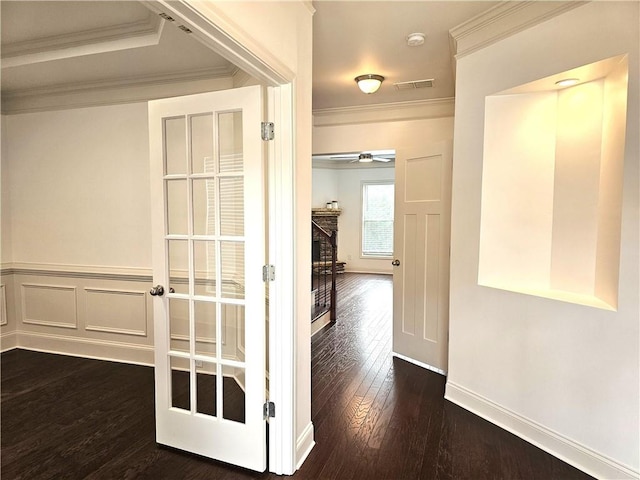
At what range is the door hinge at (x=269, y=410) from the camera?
2162 mm

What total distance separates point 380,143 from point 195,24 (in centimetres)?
345

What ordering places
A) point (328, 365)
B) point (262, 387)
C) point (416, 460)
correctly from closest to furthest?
point (262, 387) → point (416, 460) → point (328, 365)

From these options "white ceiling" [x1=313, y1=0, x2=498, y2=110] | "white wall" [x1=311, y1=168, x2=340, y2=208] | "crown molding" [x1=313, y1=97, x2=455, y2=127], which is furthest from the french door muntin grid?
"white wall" [x1=311, y1=168, x2=340, y2=208]

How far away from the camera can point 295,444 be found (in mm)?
2188

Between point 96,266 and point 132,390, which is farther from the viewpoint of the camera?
point 96,266

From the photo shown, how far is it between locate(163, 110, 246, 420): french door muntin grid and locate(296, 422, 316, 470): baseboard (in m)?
0.48

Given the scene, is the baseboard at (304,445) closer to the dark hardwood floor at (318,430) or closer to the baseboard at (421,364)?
the dark hardwood floor at (318,430)

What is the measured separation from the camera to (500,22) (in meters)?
2.59

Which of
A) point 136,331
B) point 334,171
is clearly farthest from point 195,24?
point 334,171

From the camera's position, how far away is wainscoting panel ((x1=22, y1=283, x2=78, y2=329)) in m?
Answer: 4.01

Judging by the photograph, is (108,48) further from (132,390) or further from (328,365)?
(328,365)

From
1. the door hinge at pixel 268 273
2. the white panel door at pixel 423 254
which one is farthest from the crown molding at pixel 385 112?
the door hinge at pixel 268 273

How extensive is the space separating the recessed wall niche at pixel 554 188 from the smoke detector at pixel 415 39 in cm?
69

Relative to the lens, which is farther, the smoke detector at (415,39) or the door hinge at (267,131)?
the smoke detector at (415,39)
